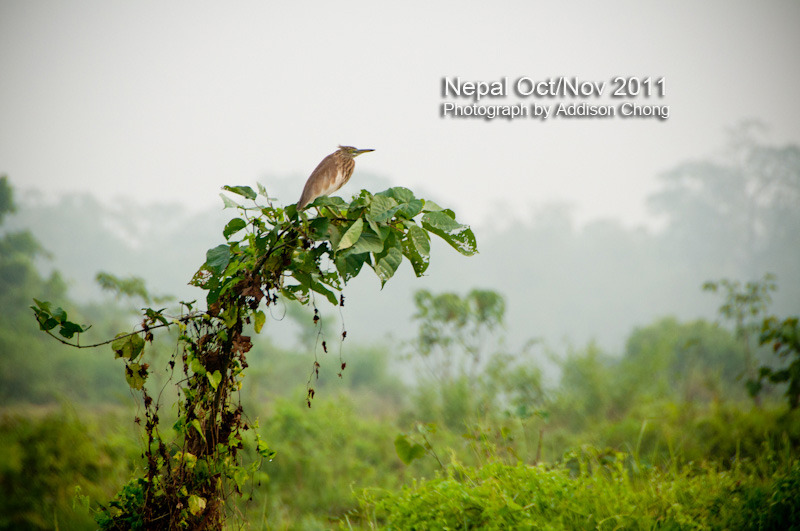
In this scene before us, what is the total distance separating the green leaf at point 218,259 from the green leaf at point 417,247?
43 centimetres

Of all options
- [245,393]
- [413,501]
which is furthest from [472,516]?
[245,393]

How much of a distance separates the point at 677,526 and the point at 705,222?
2186cm

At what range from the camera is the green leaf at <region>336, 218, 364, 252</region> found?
105 cm

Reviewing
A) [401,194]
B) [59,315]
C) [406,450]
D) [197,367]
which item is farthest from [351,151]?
[406,450]

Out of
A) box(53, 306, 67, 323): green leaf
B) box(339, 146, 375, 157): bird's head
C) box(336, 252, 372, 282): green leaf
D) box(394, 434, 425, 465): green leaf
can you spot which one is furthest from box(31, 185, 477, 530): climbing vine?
box(394, 434, 425, 465): green leaf

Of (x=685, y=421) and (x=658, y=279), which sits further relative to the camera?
(x=658, y=279)

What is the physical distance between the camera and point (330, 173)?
54.2 inches

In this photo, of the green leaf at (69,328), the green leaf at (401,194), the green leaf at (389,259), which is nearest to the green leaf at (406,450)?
the green leaf at (389,259)

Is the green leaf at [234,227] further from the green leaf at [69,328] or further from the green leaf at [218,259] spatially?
the green leaf at [69,328]

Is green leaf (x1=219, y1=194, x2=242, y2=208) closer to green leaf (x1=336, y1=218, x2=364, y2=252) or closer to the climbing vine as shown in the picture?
the climbing vine

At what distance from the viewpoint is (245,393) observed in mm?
5801

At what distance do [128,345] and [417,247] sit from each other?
0.70 metres

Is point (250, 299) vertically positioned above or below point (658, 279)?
below

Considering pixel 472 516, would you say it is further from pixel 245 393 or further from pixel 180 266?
pixel 180 266
